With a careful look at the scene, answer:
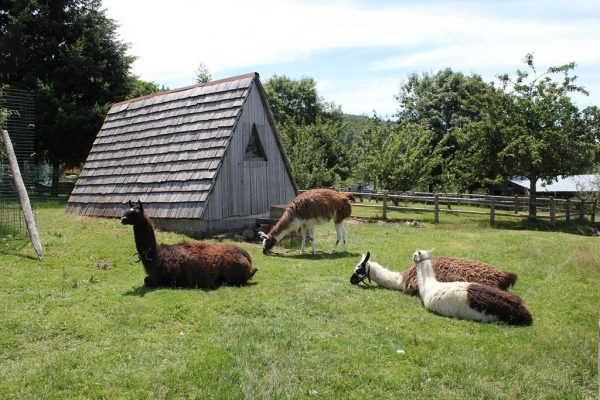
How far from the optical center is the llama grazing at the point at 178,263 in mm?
8758

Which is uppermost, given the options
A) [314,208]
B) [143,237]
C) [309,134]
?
[309,134]

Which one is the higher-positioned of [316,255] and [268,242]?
[268,242]

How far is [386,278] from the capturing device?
945 centimetres

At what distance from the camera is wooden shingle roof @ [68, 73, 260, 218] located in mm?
14977

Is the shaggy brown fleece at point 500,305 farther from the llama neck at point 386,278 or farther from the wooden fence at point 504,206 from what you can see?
the wooden fence at point 504,206

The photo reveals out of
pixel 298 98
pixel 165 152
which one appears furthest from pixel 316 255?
pixel 298 98

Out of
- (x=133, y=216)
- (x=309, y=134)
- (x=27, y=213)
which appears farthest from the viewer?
(x=309, y=134)

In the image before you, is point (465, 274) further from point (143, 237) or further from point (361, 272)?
point (143, 237)

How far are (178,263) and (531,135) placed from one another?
19508 millimetres

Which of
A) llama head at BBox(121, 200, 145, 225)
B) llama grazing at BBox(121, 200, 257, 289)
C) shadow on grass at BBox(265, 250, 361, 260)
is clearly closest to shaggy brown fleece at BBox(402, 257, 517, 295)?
llama grazing at BBox(121, 200, 257, 289)

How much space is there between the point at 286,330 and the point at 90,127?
928 inches

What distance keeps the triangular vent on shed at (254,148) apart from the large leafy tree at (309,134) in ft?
44.0

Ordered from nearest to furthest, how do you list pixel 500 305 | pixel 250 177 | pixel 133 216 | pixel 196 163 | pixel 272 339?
1. pixel 272 339
2. pixel 500 305
3. pixel 133 216
4. pixel 196 163
5. pixel 250 177

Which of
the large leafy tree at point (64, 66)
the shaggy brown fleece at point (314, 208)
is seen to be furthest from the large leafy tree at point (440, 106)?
the shaggy brown fleece at point (314, 208)
